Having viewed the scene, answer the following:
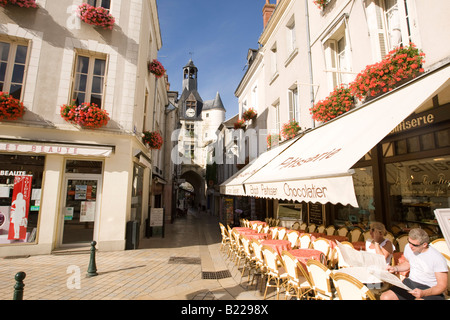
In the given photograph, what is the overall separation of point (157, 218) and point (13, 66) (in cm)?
762

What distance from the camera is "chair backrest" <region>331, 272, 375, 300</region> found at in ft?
7.95

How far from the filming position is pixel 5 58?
772cm

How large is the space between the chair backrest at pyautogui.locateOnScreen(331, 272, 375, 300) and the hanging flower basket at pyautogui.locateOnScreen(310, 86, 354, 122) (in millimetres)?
4922

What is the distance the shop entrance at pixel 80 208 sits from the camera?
7758mm

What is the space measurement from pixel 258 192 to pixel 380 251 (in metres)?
2.47

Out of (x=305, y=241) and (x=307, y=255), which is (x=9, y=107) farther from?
(x=305, y=241)

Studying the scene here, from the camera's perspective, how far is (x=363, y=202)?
681cm

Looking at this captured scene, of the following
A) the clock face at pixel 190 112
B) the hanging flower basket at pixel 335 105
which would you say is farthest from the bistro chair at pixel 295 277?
the clock face at pixel 190 112

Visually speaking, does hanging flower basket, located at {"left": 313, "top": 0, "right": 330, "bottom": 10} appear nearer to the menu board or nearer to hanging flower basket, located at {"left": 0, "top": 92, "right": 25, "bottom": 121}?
the menu board

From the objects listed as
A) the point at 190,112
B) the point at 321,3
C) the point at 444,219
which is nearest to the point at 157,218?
the point at 444,219

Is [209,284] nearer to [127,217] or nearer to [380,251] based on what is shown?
[380,251]

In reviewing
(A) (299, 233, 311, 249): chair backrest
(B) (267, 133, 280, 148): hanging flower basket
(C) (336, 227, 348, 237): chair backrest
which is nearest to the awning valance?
(A) (299, 233, 311, 249): chair backrest

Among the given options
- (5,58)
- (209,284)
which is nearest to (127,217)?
(209,284)
